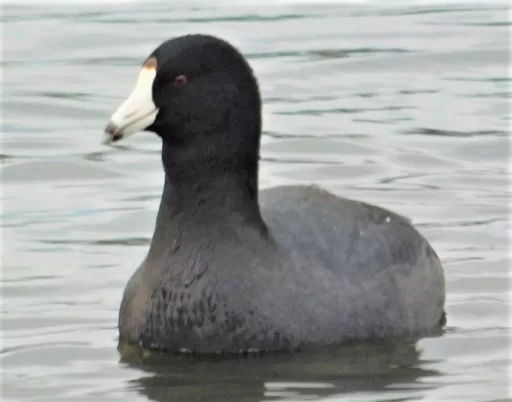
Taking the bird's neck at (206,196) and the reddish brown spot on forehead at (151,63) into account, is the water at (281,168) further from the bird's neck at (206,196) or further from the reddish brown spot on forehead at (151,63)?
the reddish brown spot on forehead at (151,63)

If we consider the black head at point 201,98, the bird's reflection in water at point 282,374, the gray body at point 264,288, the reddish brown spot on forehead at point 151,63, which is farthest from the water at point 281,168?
the reddish brown spot on forehead at point 151,63

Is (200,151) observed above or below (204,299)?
above

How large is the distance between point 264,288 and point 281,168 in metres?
4.08

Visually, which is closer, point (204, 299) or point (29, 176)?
point (204, 299)

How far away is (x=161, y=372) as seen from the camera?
27.4ft

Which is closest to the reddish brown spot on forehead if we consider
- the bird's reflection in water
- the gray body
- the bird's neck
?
the bird's neck

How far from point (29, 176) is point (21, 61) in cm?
367

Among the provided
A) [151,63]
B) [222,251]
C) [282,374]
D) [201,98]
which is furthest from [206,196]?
[282,374]

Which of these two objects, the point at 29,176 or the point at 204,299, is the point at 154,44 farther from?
the point at 204,299

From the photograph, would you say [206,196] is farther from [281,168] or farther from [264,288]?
[281,168]

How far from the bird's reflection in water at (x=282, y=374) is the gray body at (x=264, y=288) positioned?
2.4 inches

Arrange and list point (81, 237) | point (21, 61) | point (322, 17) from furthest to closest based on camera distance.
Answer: point (322, 17), point (21, 61), point (81, 237)

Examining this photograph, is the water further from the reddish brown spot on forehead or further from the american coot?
Result: the reddish brown spot on forehead

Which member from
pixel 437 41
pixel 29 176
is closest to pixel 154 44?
pixel 437 41
